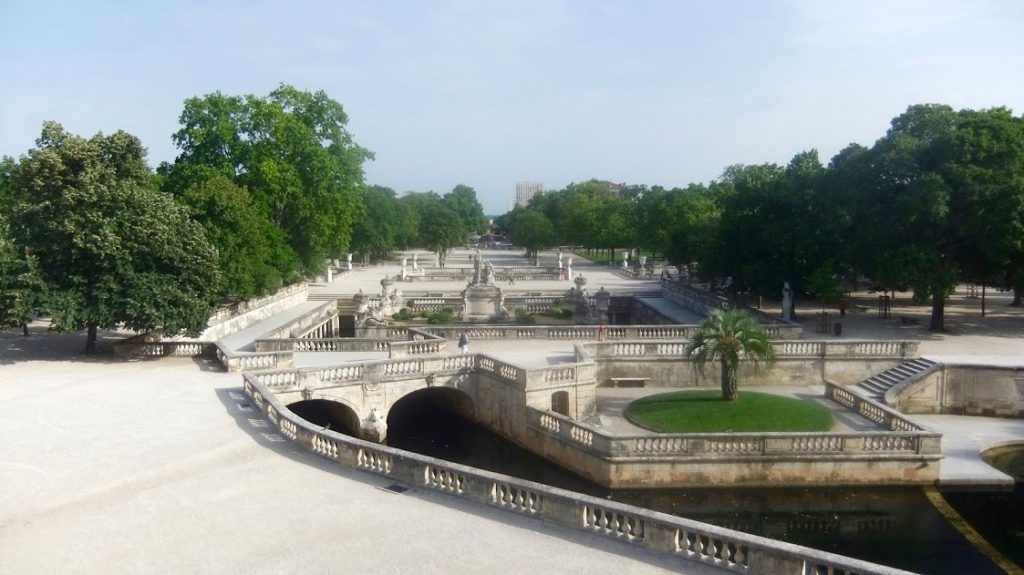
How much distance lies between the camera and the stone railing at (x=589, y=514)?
34.9ft

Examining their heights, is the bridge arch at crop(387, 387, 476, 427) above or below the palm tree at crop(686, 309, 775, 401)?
below

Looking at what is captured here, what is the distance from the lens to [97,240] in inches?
1037

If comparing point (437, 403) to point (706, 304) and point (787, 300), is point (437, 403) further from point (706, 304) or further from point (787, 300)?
point (706, 304)

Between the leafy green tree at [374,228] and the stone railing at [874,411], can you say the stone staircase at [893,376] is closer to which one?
the stone railing at [874,411]

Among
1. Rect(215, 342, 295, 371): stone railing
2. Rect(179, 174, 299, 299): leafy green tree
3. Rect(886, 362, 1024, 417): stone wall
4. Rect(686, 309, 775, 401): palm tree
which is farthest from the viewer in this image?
Rect(179, 174, 299, 299): leafy green tree

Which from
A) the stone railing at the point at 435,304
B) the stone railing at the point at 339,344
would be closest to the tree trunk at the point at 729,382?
the stone railing at the point at 339,344

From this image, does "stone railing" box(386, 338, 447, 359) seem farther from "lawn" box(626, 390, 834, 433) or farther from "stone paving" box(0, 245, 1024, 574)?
"lawn" box(626, 390, 834, 433)

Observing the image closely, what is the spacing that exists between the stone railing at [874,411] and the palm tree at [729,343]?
10.4 feet

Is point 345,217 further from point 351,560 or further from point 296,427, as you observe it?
point 351,560

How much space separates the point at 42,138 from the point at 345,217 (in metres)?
26.6

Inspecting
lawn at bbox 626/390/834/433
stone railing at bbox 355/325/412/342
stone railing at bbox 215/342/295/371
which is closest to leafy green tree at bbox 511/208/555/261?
stone railing at bbox 355/325/412/342

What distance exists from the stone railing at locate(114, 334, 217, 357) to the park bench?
14704 mm

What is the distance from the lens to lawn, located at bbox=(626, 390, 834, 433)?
76.2ft

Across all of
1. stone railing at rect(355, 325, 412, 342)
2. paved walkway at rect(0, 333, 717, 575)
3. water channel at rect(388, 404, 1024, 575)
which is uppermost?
stone railing at rect(355, 325, 412, 342)
